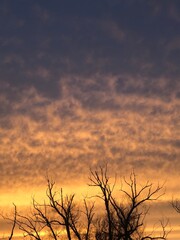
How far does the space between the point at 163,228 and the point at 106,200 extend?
4.94 m

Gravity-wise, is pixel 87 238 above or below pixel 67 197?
below

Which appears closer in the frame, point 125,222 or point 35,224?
point 125,222

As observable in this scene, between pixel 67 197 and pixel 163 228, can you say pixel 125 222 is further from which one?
pixel 67 197

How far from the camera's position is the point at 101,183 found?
2805 centimetres

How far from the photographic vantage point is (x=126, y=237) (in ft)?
93.8

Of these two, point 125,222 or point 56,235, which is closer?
point 125,222

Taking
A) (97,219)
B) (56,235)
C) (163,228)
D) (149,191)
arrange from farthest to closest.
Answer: (97,219)
(56,235)
(163,228)
(149,191)

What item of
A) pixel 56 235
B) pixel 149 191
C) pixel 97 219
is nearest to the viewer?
pixel 149 191

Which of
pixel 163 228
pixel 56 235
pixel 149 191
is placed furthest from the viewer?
pixel 56 235

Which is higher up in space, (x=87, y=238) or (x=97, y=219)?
(x=97, y=219)

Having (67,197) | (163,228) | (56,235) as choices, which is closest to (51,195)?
(67,197)

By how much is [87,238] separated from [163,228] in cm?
740

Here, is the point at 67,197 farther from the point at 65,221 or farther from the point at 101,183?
the point at 101,183

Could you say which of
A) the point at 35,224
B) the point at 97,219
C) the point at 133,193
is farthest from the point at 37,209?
the point at 97,219
